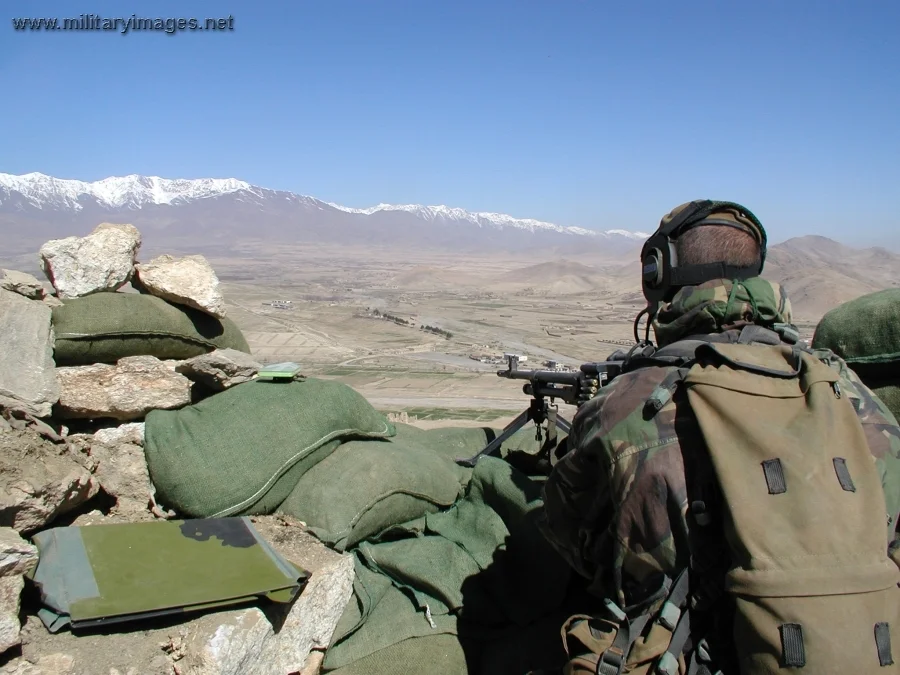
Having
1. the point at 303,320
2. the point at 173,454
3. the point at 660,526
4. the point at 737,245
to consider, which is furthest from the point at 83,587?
the point at 303,320

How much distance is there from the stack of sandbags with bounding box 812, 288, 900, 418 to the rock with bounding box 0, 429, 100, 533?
2.97 meters

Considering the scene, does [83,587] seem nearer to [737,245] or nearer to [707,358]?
[707,358]

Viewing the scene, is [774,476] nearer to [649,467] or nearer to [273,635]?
[649,467]

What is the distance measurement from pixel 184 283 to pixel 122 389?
66 cm

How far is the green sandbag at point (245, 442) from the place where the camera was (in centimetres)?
288

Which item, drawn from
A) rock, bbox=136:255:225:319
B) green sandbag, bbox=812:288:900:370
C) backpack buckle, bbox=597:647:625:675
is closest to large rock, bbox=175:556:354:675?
backpack buckle, bbox=597:647:625:675

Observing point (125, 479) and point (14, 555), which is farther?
point (125, 479)

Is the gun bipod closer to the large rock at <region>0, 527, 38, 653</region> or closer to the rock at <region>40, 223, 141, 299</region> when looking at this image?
the rock at <region>40, 223, 141, 299</region>

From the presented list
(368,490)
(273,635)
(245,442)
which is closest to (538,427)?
(368,490)

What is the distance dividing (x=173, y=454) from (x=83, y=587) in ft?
2.80

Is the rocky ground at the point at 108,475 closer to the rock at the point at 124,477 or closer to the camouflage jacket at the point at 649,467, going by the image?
the rock at the point at 124,477

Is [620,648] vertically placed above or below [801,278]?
below

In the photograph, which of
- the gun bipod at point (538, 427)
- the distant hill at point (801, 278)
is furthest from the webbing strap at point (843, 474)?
the distant hill at point (801, 278)

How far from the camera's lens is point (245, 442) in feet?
9.97
